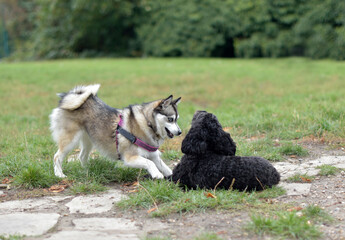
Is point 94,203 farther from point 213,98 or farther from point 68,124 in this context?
point 213,98

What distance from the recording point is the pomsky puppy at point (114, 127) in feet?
16.2

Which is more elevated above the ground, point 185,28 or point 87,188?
point 185,28

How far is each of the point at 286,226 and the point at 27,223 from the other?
2197mm

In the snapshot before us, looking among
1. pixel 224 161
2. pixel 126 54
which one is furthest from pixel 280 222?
pixel 126 54

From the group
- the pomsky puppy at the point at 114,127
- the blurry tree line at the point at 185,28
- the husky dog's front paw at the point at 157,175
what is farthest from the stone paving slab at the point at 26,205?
the blurry tree line at the point at 185,28

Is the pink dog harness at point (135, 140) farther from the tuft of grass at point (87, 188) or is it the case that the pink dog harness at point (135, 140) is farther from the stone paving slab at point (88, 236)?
the stone paving slab at point (88, 236)

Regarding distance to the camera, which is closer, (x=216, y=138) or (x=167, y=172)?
(x=216, y=138)

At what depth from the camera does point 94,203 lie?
4.16 meters

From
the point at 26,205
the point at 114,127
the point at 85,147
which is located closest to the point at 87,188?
the point at 26,205

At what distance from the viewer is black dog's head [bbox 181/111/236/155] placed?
165 inches

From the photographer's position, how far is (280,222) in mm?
3289

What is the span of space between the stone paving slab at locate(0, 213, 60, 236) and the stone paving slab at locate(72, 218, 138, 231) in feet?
0.78

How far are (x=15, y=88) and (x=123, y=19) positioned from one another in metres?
15.0

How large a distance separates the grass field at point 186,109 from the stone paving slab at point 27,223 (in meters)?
0.69
